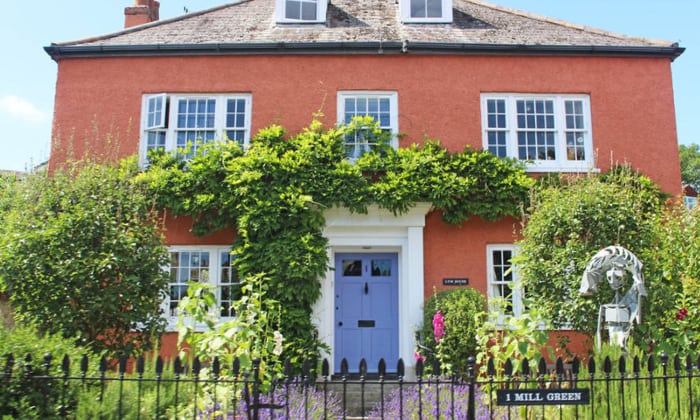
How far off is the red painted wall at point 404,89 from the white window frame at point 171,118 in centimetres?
14

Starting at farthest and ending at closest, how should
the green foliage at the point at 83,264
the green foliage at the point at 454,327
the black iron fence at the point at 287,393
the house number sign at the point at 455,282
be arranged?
the house number sign at the point at 455,282
the green foliage at the point at 454,327
the green foliage at the point at 83,264
the black iron fence at the point at 287,393

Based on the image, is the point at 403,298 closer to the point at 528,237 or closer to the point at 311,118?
the point at 528,237

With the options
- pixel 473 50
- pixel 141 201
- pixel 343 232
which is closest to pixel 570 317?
pixel 343 232

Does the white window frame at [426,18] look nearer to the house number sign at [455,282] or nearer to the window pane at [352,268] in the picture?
the window pane at [352,268]

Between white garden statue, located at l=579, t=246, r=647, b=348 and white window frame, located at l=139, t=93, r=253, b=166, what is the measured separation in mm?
7431

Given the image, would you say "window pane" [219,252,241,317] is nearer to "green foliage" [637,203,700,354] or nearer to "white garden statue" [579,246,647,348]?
"white garden statue" [579,246,647,348]

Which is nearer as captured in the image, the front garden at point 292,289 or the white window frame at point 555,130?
the front garden at point 292,289

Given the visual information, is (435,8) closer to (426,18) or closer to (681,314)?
(426,18)

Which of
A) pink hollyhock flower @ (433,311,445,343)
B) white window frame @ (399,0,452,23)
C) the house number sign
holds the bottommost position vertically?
pink hollyhock flower @ (433,311,445,343)

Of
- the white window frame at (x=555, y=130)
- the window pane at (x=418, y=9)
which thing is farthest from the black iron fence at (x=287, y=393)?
the window pane at (x=418, y=9)

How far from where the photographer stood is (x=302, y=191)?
10344 millimetres

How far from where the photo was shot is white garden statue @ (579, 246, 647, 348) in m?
6.62

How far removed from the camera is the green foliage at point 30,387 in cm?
477

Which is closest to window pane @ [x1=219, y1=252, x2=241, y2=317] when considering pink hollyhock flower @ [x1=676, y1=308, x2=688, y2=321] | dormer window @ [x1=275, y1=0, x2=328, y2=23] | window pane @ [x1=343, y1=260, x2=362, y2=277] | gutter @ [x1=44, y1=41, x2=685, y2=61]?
window pane @ [x1=343, y1=260, x2=362, y2=277]
